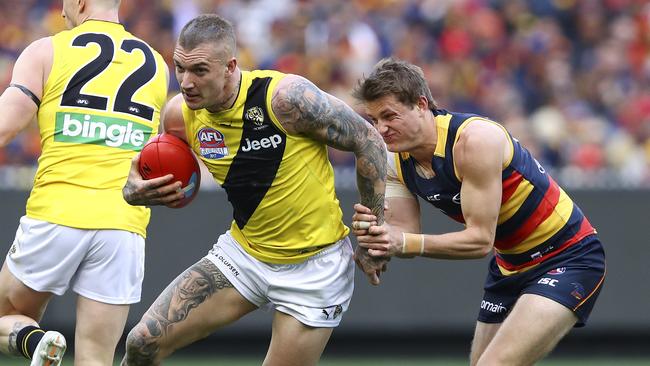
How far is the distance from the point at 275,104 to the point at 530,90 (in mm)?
7528

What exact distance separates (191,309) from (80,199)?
33.1 inches

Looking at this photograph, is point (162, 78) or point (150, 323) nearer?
point (150, 323)

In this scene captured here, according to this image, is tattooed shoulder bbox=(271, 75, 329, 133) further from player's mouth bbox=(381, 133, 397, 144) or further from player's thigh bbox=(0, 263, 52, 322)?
player's thigh bbox=(0, 263, 52, 322)

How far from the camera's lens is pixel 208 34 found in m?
5.78

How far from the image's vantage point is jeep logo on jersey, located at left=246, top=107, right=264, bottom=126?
5.89 meters

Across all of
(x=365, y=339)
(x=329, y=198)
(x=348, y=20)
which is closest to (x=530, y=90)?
(x=348, y=20)

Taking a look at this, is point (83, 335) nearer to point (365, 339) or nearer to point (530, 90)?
point (365, 339)

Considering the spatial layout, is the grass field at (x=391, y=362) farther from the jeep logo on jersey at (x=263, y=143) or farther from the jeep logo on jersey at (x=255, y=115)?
the jeep logo on jersey at (x=255, y=115)

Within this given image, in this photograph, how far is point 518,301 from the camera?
594cm

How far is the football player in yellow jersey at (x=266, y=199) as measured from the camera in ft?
19.2

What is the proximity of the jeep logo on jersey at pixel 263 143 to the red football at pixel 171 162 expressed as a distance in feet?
1.10

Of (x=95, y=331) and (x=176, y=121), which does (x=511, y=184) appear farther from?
(x=95, y=331)

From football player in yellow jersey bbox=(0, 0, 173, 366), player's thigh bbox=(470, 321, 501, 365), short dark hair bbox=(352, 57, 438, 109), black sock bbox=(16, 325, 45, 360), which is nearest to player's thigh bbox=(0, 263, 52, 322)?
football player in yellow jersey bbox=(0, 0, 173, 366)

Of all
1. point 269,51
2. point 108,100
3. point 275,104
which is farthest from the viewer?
point 269,51
